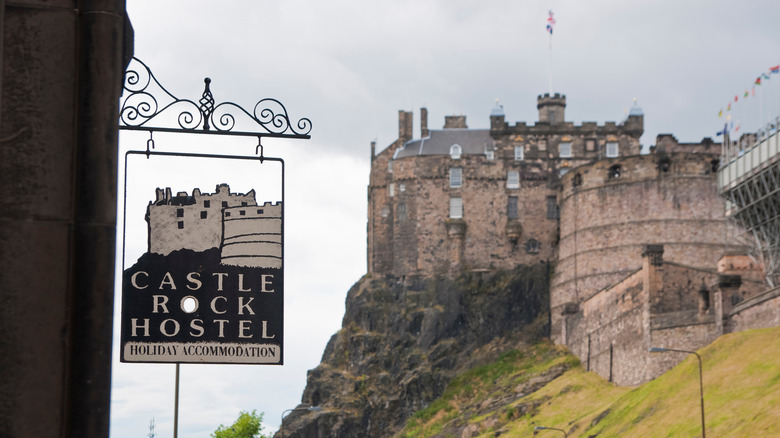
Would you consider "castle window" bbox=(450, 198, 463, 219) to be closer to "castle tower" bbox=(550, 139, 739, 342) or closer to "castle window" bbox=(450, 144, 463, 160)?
"castle window" bbox=(450, 144, 463, 160)

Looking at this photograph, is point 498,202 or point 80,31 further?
point 498,202

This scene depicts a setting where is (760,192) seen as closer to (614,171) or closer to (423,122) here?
(614,171)

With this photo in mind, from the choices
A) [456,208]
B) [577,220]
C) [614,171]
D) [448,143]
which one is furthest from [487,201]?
[614,171]

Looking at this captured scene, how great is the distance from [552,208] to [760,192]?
25165mm

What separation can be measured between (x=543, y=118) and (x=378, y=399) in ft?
91.7

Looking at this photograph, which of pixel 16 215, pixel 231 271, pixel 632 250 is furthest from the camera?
pixel 632 250

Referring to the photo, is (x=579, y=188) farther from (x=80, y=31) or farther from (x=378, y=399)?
(x=80, y=31)

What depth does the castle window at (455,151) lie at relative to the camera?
99562 millimetres

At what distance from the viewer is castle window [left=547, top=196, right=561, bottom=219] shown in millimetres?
96938

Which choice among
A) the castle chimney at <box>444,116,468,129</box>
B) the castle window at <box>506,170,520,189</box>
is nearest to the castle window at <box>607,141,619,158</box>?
the castle window at <box>506,170,520,189</box>

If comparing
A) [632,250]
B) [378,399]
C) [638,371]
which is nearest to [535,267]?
[632,250]

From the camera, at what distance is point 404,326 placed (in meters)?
96.8

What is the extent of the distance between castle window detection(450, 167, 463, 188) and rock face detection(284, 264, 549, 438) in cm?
749

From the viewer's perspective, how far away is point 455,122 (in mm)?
104812
